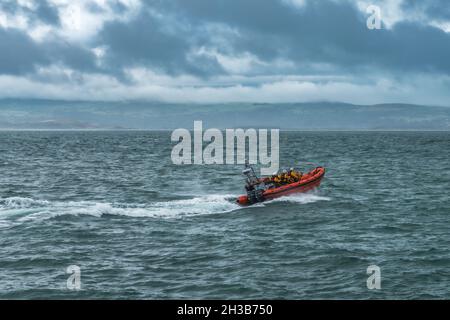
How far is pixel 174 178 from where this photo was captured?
56.7 meters

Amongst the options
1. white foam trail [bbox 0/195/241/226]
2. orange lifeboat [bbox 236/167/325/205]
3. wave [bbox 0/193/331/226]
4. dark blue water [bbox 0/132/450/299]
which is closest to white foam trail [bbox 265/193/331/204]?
wave [bbox 0/193/331/226]

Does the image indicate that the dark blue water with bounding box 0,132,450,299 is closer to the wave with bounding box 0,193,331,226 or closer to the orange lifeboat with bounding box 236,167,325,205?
the wave with bounding box 0,193,331,226

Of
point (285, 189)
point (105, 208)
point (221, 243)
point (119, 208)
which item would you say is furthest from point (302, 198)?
point (221, 243)

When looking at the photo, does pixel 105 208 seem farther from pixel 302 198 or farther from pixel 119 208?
pixel 302 198

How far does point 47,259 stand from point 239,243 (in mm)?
8412

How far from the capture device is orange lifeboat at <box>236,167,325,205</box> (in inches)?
1408

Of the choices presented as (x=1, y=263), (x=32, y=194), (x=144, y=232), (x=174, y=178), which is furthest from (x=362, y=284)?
(x=174, y=178)

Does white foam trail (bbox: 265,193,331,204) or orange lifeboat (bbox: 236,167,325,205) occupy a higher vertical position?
orange lifeboat (bbox: 236,167,325,205)

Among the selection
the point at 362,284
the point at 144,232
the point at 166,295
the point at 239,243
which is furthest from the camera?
the point at 144,232

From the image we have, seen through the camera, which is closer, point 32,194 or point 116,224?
point 116,224

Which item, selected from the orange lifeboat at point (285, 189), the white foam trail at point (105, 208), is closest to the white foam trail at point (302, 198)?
the orange lifeboat at point (285, 189)

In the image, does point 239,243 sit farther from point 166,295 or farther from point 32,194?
point 32,194

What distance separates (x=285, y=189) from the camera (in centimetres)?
3691

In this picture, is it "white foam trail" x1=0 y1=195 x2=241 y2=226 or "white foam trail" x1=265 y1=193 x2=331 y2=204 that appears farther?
"white foam trail" x1=265 y1=193 x2=331 y2=204
